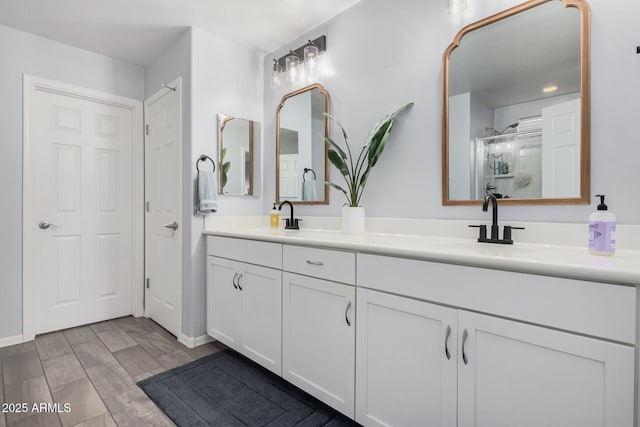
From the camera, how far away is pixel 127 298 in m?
2.97

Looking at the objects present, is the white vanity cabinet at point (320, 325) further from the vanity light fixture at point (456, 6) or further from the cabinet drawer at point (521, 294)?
the vanity light fixture at point (456, 6)

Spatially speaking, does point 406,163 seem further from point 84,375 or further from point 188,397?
point 84,375

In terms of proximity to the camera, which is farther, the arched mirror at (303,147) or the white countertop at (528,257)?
the arched mirror at (303,147)

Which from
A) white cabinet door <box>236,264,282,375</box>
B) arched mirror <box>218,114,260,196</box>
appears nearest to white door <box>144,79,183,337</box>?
arched mirror <box>218,114,260,196</box>

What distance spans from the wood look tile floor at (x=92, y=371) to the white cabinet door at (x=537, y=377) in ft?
4.61

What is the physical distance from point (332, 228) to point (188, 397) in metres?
1.31

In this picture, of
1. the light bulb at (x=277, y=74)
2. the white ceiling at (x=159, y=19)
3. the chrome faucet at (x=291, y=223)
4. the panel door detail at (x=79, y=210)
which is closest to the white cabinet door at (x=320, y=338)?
the chrome faucet at (x=291, y=223)

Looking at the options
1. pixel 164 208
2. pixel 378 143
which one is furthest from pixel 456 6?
pixel 164 208

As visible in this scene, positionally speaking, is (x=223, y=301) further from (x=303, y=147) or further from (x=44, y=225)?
(x=44, y=225)

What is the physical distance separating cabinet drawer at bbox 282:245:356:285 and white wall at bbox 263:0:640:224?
0.60 m

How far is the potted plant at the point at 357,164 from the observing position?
1.82 m

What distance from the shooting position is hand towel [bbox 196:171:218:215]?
7.49ft

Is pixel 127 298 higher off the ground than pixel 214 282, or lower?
lower

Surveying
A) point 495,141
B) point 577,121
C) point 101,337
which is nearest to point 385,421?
point 495,141
